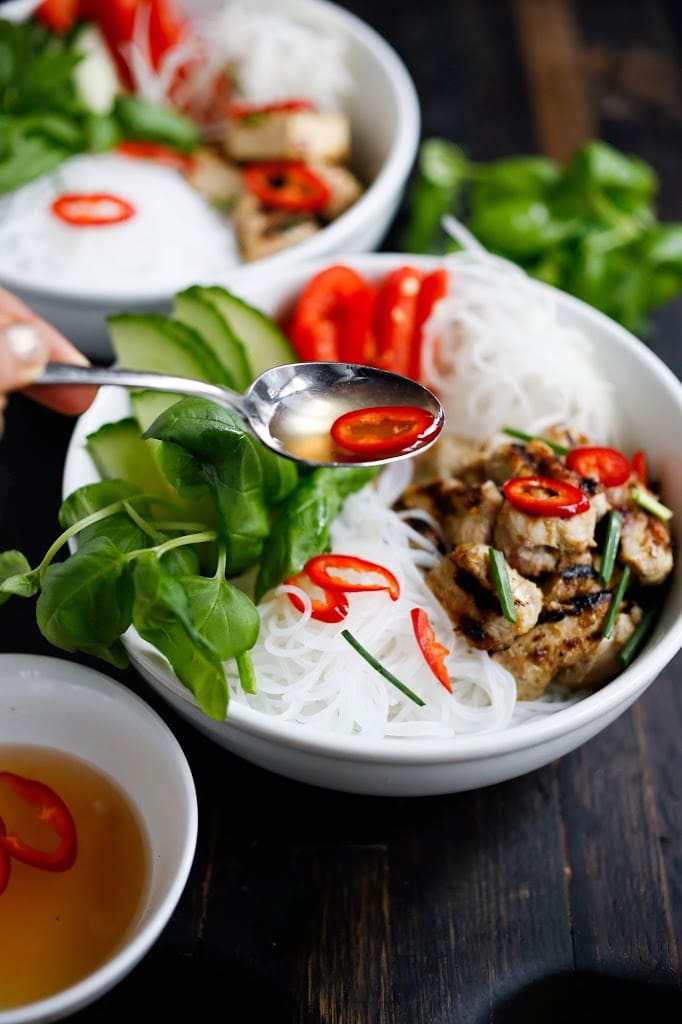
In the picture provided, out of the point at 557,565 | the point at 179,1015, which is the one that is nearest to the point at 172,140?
the point at 557,565

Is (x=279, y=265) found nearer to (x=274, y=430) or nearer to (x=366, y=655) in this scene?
(x=274, y=430)

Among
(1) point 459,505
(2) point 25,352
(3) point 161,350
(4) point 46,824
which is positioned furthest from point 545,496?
(4) point 46,824

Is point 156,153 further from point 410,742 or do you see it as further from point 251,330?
point 410,742

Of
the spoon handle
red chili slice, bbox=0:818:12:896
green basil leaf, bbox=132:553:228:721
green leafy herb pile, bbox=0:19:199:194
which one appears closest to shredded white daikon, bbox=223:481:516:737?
green basil leaf, bbox=132:553:228:721

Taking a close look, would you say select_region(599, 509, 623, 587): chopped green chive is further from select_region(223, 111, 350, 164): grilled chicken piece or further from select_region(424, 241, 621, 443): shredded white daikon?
select_region(223, 111, 350, 164): grilled chicken piece

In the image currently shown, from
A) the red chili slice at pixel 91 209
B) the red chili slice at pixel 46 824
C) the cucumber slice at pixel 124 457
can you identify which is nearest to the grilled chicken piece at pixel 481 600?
the cucumber slice at pixel 124 457

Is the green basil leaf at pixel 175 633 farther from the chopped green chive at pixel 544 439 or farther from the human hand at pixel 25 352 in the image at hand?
the chopped green chive at pixel 544 439
